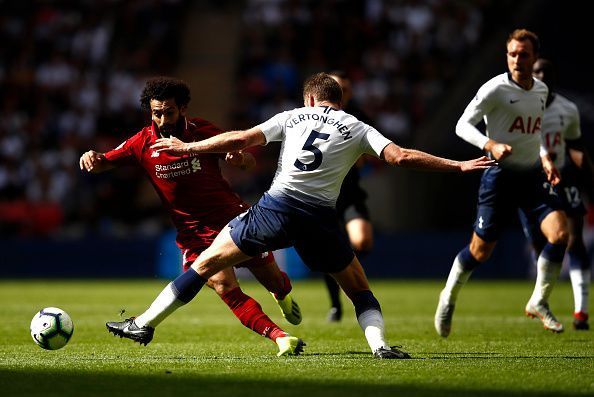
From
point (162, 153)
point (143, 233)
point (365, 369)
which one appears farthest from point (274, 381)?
point (143, 233)

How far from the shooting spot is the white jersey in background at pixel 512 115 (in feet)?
30.0

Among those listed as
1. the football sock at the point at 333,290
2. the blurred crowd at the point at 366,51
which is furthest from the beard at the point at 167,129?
the blurred crowd at the point at 366,51

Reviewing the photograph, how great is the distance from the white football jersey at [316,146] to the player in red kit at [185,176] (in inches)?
25.1

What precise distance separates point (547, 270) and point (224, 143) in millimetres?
3960

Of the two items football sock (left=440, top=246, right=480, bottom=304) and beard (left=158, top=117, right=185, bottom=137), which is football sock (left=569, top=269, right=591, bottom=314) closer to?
football sock (left=440, top=246, right=480, bottom=304)

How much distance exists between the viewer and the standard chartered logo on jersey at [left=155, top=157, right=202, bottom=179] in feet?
28.0

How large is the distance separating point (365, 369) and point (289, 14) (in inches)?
698

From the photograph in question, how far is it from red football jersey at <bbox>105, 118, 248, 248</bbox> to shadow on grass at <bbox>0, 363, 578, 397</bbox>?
6.49 ft

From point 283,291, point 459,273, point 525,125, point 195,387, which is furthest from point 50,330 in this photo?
point 525,125

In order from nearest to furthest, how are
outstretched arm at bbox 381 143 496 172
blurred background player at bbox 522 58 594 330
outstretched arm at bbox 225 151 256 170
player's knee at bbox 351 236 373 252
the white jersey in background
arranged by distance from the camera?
outstretched arm at bbox 381 143 496 172 < outstretched arm at bbox 225 151 256 170 < the white jersey in background < blurred background player at bbox 522 58 594 330 < player's knee at bbox 351 236 373 252

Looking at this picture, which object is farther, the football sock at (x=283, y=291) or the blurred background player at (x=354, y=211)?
the blurred background player at (x=354, y=211)

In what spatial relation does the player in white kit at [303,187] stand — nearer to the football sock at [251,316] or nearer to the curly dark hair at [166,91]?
the football sock at [251,316]


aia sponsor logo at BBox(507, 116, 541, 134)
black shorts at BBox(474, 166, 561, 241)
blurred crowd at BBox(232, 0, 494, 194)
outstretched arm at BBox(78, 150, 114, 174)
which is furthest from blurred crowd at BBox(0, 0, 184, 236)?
aia sponsor logo at BBox(507, 116, 541, 134)

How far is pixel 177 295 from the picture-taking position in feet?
25.7
